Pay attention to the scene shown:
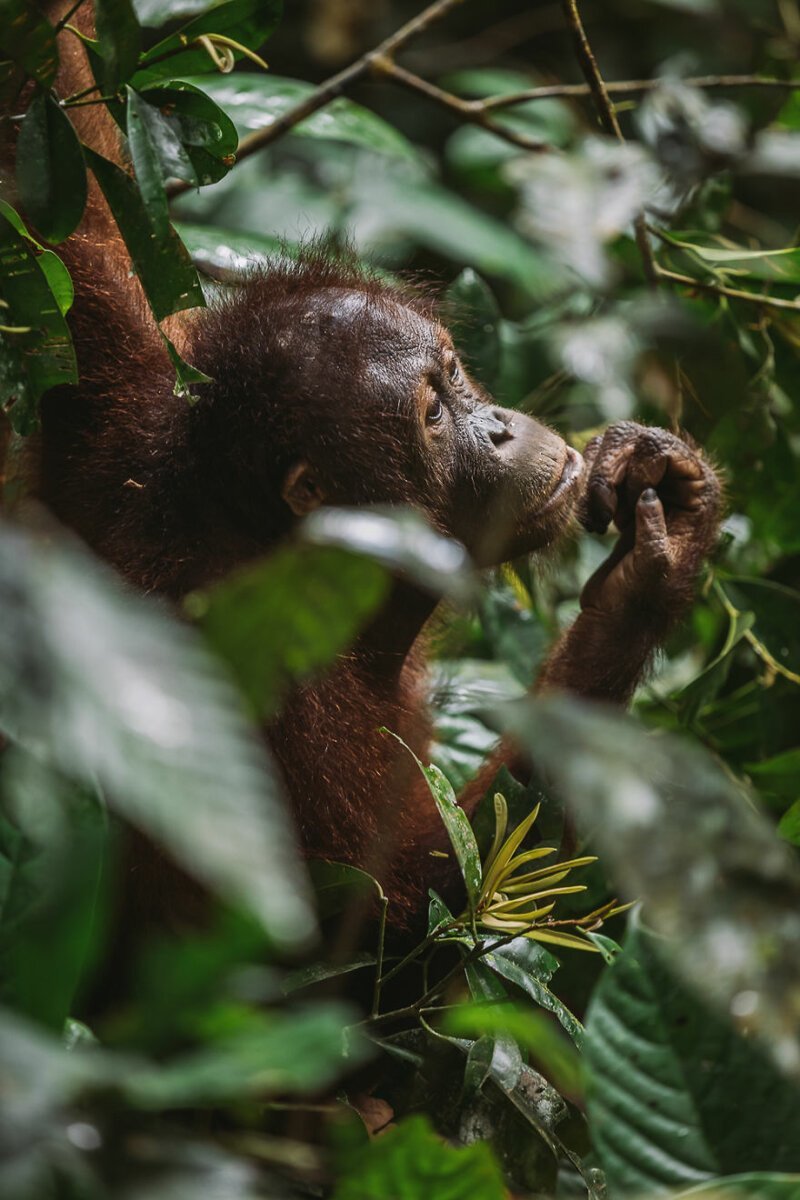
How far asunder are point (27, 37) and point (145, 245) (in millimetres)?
280

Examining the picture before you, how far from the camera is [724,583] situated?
8.93ft

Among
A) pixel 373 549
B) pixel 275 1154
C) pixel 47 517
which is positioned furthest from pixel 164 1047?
pixel 47 517

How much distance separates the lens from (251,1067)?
67 centimetres

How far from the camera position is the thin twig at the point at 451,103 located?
267 centimetres

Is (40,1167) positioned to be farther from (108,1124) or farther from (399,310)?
(399,310)

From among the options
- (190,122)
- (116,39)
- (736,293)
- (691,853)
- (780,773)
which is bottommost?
(780,773)

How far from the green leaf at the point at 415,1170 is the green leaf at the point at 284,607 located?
0.35m

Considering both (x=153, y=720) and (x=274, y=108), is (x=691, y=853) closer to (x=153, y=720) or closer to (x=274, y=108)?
(x=153, y=720)

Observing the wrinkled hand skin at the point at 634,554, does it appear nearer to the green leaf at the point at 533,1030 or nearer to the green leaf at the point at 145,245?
the green leaf at the point at 145,245

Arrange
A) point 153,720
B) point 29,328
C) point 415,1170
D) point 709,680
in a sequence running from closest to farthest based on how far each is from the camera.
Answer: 1. point 153,720
2. point 415,1170
3. point 29,328
4. point 709,680

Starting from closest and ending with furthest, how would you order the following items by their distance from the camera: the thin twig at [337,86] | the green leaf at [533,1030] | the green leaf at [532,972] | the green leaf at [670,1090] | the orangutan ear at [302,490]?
the green leaf at [533,1030] → the green leaf at [670,1090] → the green leaf at [532,972] → the orangutan ear at [302,490] → the thin twig at [337,86]

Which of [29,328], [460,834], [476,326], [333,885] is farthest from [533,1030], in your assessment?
[476,326]

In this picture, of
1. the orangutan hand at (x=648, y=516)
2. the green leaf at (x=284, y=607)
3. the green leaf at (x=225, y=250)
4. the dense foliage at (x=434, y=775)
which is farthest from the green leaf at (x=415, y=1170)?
the green leaf at (x=225, y=250)

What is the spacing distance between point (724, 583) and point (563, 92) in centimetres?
113
